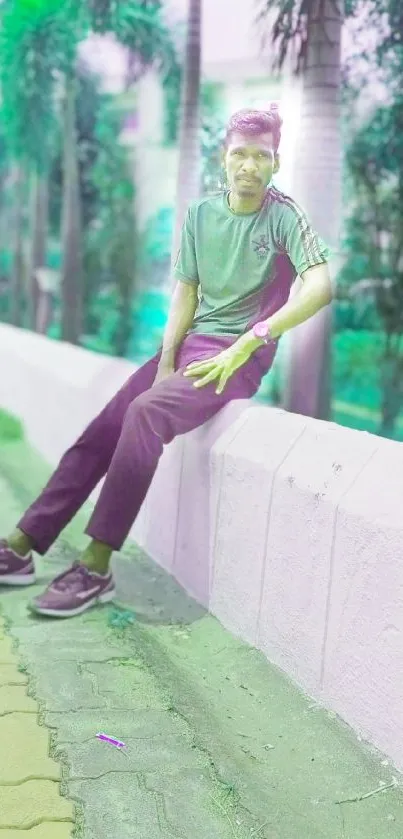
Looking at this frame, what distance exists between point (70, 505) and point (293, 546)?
897 mm

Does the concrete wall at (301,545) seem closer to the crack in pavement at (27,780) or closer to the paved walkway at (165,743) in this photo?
the paved walkway at (165,743)

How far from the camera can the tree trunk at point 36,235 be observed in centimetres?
769

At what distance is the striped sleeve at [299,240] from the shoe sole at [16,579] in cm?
128

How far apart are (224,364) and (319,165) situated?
1.19m

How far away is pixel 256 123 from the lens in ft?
8.61

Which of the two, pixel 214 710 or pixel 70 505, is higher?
pixel 70 505

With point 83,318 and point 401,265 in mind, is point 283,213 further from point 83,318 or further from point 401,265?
point 83,318

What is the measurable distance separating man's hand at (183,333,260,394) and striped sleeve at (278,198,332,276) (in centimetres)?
25

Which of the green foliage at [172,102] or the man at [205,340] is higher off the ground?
the green foliage at [172,102]

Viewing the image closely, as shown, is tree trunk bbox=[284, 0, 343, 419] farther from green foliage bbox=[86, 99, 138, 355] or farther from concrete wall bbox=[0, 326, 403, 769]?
green foliage bbox=[86, 99, 138, 355]

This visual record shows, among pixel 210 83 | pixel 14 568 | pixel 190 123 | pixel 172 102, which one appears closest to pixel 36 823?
pixel 14 568

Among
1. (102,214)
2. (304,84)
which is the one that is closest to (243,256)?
(304,84)

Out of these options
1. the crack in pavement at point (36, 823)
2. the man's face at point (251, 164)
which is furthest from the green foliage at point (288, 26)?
the crack in pavement at point (36, 823)

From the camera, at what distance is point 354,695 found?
79.5 inches
